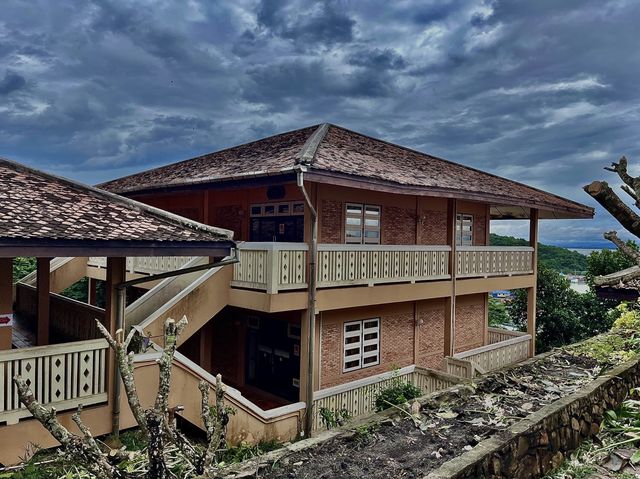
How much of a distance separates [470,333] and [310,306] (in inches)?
350

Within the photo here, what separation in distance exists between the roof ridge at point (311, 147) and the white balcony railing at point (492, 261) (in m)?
5.43

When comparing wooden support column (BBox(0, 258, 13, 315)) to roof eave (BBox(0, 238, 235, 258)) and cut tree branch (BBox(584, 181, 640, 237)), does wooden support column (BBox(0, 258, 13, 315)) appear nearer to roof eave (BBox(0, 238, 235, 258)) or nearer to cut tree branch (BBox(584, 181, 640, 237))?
A: roof eave (BBox(0, 238, 235, 258))

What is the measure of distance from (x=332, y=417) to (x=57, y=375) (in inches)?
240

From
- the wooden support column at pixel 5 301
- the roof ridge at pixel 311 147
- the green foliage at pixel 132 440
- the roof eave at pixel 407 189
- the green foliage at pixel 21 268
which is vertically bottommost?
the green foliage at pixel 132 440

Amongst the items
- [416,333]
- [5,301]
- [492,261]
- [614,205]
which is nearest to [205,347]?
[416,333]

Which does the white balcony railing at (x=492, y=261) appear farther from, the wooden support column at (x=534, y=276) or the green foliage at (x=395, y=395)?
the green foliage at (x=395, y=395)

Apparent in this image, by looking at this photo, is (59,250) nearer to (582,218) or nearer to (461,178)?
(461,178)

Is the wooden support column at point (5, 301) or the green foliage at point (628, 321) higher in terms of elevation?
the wooden support column at point (5, 301)

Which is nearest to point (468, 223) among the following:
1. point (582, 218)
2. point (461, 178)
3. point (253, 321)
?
point (461, 178)

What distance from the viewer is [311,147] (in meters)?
11.2

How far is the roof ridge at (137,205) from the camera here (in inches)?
333

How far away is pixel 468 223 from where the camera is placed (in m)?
16.8

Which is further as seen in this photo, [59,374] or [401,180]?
[401,180]

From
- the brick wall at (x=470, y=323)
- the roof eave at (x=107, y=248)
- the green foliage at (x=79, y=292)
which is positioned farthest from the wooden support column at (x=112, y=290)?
the green foliage at (x=79, y=292)
